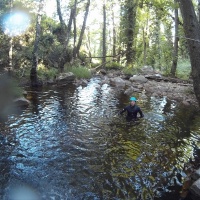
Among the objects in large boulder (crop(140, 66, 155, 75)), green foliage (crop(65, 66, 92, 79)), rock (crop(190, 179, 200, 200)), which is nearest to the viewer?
rock (crop(190, 179, 200, 200))

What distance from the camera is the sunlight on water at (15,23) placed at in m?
16.7

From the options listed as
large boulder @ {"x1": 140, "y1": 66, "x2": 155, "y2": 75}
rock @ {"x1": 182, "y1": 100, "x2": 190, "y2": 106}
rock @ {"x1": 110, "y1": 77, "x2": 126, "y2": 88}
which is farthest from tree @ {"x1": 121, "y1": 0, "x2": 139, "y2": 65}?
rock @ {"x1": 182, "y1": 100, "x2": 190, "y2": 106}

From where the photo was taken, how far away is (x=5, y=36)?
55.0ft

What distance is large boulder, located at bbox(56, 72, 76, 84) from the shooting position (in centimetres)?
1724

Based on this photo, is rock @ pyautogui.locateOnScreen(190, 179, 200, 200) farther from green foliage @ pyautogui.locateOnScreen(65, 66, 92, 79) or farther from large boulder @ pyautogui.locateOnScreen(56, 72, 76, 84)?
green foliage @ pyautogui.locateOnScreen(65, 66, 92, 79)

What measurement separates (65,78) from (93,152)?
12.0 metres

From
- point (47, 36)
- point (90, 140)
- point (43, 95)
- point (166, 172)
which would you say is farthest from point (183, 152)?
point (47, 36)

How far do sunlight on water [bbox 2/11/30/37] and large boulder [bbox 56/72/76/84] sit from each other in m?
4.71

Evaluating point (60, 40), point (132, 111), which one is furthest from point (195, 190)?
point (60, 40)

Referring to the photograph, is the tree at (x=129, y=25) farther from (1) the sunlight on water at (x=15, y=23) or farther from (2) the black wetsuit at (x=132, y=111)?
(2) the black wetsuit at (x=132, y=111)

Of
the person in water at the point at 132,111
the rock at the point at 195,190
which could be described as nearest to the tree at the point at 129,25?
the person in water at the point at 132,111

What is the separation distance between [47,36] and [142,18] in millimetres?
11641

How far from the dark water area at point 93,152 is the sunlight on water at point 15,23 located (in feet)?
29.9

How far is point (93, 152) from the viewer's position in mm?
6320
